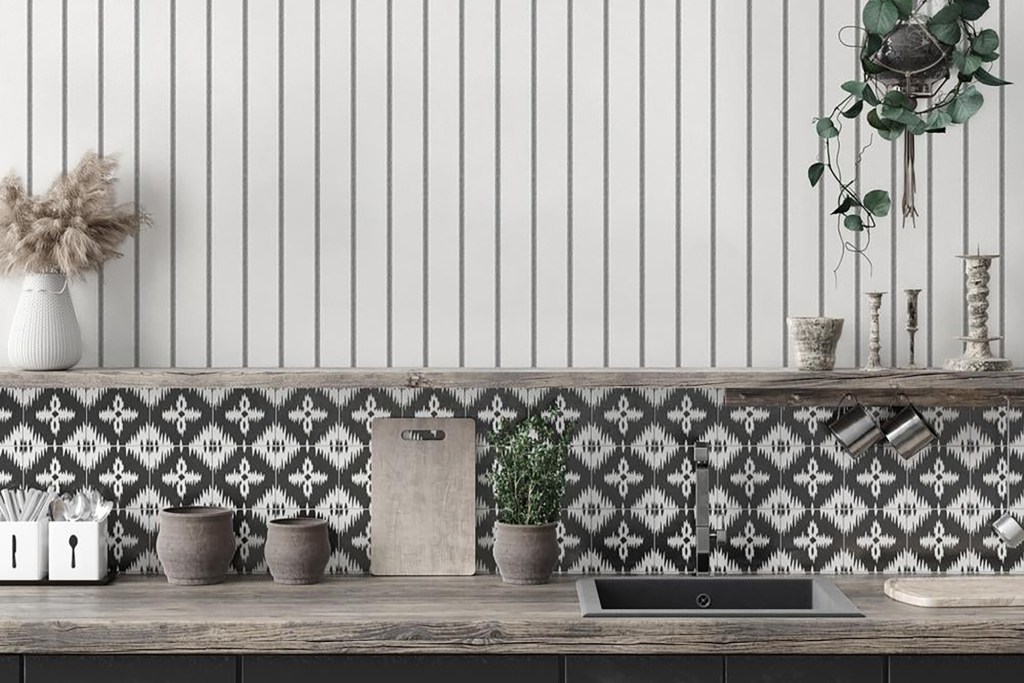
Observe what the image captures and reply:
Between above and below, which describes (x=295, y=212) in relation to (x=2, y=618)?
above

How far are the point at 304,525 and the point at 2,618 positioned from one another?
2.38 feet

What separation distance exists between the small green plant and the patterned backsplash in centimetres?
13

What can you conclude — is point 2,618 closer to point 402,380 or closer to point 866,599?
point 402,380

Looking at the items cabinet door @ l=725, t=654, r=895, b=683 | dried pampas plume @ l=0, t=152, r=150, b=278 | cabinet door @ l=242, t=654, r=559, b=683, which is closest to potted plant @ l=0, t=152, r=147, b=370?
dried pampas plume @ l=0, t=152, r=150, b=278

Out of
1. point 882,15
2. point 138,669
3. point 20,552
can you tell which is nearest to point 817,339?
point 882,15

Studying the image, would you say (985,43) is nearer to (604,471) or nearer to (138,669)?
(604,471)

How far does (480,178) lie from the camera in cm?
320

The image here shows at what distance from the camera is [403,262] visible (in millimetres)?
3199

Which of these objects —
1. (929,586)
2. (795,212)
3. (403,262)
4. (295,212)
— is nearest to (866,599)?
(929,586)

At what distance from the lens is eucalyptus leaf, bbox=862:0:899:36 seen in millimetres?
2885

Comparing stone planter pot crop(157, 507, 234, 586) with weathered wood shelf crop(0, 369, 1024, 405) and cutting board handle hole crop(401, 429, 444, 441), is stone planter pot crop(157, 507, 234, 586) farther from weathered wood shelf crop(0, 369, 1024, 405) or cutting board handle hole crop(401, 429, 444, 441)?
cutting board handle hole crop(401, 429, 444, 441)

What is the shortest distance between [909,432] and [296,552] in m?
1.59

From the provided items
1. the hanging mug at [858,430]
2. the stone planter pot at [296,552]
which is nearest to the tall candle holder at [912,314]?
the hanging mug at [858,430]

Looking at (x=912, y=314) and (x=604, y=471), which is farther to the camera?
(x=604, y=471)
